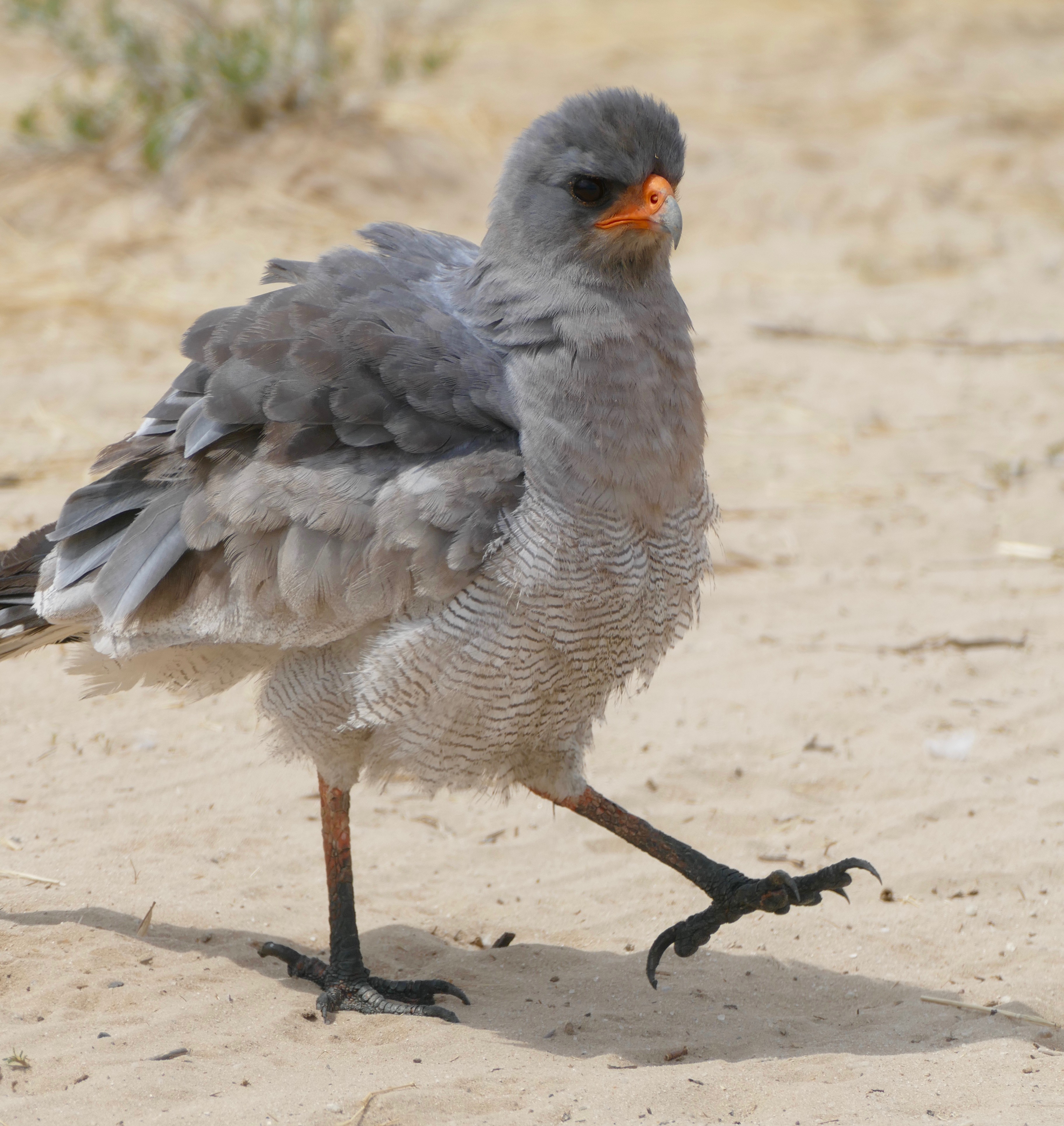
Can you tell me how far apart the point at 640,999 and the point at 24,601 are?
2.06 metres

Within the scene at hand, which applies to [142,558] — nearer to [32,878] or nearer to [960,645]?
[32,878]

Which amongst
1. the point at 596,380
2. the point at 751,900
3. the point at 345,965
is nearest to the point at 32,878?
the point at 345,965

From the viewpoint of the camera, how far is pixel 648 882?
15.7ft

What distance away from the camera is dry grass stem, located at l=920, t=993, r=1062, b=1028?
3.88 metres

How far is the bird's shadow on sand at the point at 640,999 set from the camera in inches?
151

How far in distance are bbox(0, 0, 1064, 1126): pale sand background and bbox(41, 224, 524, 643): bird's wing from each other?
1.06m

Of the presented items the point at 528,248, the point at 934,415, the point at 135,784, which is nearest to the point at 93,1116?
the point at 135,784

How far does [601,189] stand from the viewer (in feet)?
12.3

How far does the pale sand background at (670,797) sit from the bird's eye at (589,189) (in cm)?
218

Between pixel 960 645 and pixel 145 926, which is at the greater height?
pixel 145 926

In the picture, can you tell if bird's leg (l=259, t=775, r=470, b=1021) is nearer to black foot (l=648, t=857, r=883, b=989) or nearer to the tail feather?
black foot (l=648, t=857, r=883, b=989)

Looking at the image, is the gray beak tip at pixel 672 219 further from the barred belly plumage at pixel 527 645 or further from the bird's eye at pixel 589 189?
the barred belly plumage at pixel 527 645

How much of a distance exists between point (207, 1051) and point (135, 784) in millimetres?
1631

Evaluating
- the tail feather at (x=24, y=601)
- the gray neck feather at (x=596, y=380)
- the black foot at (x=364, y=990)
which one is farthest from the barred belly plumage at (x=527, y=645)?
the tail feather at (x=24, y=601)
